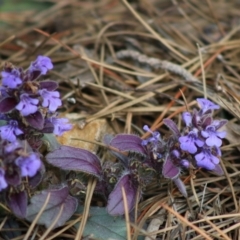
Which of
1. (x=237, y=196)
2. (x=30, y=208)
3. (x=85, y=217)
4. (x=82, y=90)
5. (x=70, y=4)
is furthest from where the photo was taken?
(x=70, y=4)

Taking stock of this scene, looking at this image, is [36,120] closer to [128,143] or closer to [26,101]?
[26,101]

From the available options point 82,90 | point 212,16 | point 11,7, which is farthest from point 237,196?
point 11,7

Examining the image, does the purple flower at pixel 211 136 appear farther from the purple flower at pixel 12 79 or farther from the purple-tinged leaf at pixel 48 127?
the purple flower at pixel 12 79

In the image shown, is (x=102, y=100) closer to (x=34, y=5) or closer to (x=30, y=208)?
(x=30, y=208)

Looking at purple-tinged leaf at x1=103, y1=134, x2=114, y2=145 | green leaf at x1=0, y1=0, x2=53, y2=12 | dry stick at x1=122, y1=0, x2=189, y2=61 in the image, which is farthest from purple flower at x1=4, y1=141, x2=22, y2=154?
green leaf at x1=0, y1=0, x2=53, y2=12

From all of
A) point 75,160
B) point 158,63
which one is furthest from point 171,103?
point 75,160

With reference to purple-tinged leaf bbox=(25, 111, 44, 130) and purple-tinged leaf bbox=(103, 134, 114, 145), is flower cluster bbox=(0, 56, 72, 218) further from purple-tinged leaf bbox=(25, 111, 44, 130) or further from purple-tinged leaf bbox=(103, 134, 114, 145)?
purple-tinged leaf bbox=(103, 134, 114, 145)
